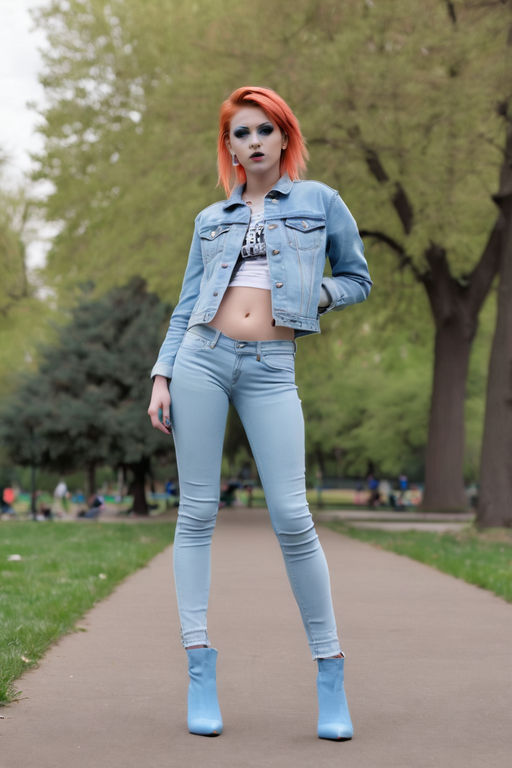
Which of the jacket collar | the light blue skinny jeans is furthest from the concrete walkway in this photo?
the jacket collar

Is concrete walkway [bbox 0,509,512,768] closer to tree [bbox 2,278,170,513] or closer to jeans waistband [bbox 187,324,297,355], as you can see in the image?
jeans waistband [bbox 187,324,297,355]

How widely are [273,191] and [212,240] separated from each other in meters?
0.29

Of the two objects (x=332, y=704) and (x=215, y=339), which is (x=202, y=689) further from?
(x=215, y=339)

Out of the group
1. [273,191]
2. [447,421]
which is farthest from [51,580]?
[447,421]

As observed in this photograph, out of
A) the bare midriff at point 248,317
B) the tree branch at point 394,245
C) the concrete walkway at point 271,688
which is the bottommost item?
the concrete walkway at point 271,688

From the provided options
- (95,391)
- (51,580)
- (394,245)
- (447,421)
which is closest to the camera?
(51,580)

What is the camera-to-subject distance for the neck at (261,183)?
151 inches

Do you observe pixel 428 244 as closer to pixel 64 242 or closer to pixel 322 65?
pixel 322 65

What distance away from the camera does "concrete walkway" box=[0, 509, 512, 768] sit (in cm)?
321

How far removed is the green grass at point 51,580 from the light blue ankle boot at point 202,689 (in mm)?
824

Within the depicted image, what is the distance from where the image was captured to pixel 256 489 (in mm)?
70062

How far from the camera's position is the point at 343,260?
3.82 metres

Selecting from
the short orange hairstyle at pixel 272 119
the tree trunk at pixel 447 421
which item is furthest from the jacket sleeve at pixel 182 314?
the tree trunk at pixel 447 421

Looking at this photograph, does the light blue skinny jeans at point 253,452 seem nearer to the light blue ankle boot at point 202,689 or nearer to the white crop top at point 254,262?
the light blue ankle boot at point 202,689
